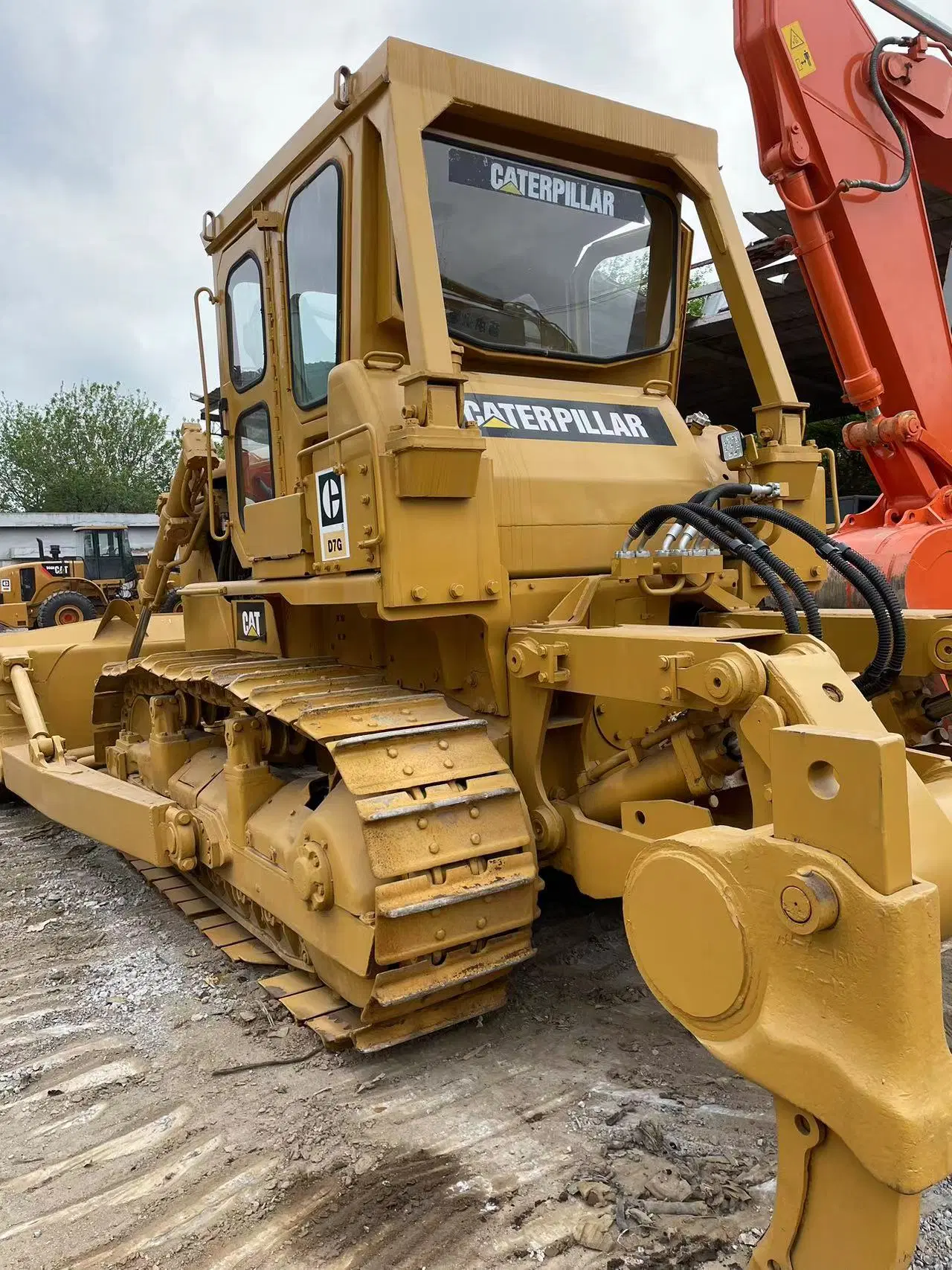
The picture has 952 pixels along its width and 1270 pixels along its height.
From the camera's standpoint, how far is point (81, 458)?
4762 cm

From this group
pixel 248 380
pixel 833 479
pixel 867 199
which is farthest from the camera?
pixel 867 199

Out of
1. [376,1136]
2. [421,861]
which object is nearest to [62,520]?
[421,861]

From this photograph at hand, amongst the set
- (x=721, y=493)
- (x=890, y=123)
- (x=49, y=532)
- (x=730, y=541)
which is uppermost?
(x=49, y=532)

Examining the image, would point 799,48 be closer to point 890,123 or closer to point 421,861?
point 890,123

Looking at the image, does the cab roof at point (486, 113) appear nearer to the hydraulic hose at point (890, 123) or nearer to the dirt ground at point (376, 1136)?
the hydraulic hose at point (890, 123)

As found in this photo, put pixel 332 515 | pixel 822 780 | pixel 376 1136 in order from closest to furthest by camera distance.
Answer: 1. pixel 822 780
2. pixel 376 1136
3. pixel 332 515

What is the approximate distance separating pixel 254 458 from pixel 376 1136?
2844 mm

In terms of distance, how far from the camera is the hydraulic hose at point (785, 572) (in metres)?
2.68

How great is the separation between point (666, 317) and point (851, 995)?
3212mm

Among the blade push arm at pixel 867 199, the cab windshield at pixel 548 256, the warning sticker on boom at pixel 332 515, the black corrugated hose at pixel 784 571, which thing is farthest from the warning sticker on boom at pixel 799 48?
the warning sticker on boom at pixel 332 515

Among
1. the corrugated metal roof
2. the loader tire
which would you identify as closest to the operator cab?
the loader tire

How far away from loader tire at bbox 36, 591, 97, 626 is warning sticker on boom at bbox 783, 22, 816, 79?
1591cm

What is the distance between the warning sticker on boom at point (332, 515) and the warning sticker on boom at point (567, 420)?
52cm

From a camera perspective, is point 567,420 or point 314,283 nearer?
point 567,420
